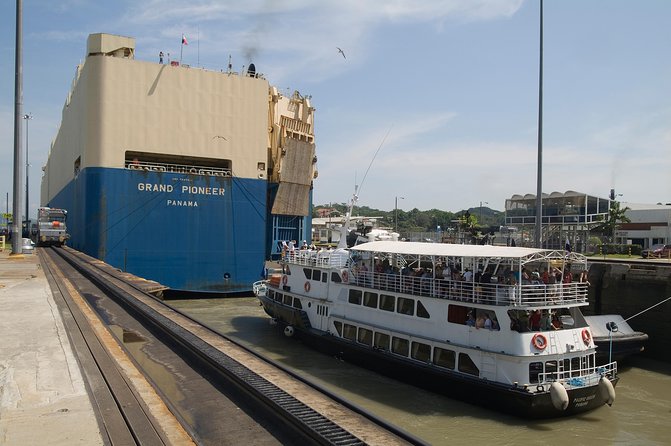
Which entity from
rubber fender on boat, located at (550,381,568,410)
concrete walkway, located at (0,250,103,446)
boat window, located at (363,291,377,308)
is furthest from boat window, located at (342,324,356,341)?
concrete walkway, located at (0,250,103,446)

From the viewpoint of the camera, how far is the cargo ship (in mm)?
32688

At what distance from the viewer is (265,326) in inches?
1037

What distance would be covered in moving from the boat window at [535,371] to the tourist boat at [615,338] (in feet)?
21.2

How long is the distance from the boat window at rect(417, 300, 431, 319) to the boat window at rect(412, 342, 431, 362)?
0.90 m

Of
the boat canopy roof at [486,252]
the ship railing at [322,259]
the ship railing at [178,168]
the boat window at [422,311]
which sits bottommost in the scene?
the boat window at [422,311]

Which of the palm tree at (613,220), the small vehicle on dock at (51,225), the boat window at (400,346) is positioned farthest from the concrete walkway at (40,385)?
the palm tree at (613,220)

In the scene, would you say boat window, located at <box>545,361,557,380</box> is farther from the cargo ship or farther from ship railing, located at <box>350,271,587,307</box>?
the cargo ship

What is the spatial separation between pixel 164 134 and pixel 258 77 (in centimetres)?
786

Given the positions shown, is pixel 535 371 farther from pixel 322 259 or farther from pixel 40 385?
pixel 40 385

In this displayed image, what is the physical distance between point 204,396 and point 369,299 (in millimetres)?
11344

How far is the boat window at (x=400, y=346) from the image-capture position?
58.2 ft

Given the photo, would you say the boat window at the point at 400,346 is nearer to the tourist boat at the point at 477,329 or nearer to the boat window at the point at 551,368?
the tourist boat at the point at 477,329

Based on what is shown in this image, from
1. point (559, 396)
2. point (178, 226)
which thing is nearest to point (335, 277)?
point (559, 396)

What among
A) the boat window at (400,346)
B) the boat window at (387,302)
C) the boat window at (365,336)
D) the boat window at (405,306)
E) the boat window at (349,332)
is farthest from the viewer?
the boat window at (349,332)
